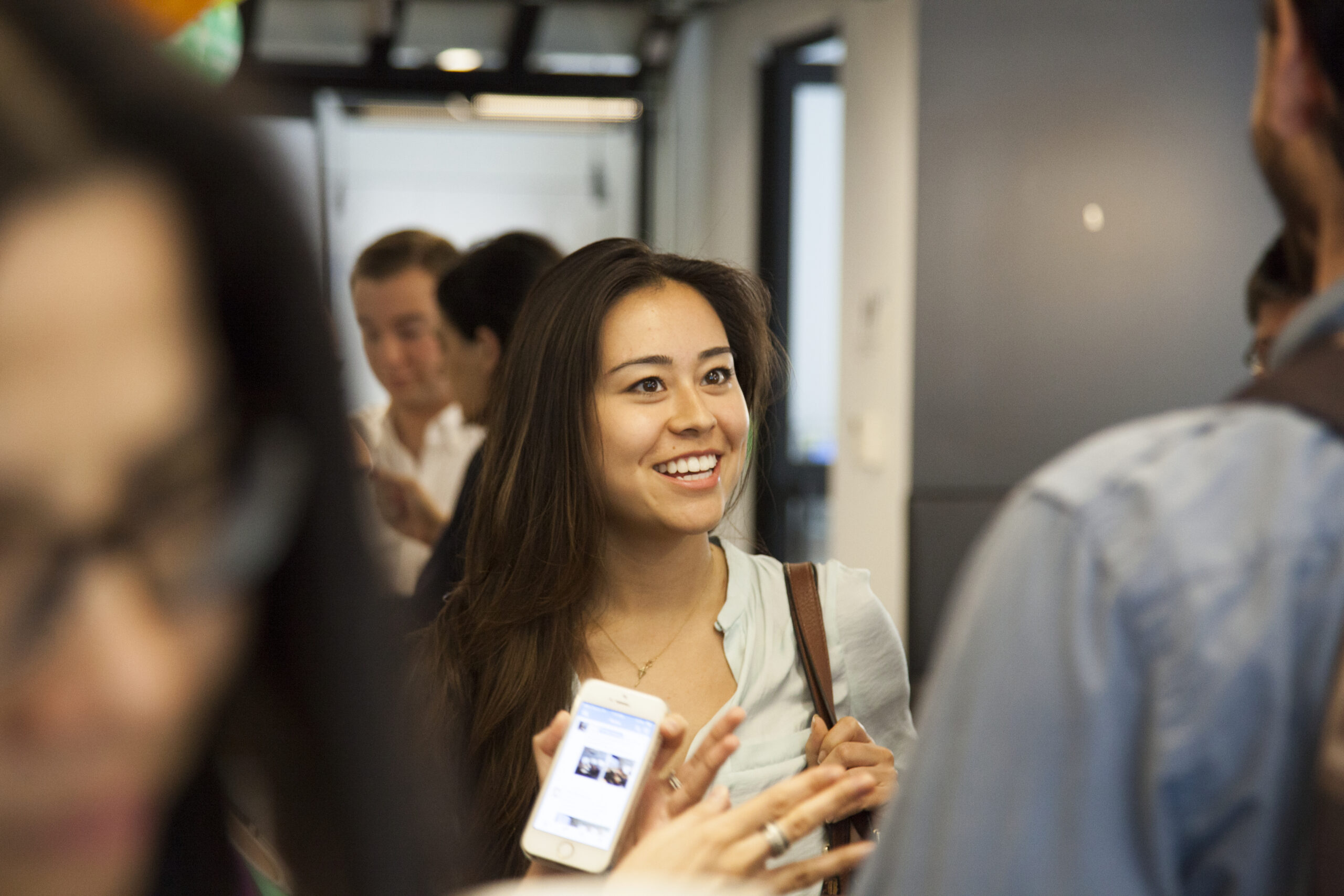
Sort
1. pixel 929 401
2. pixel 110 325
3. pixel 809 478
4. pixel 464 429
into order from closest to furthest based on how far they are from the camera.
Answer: pixel 110 325 → pixel 464 429 → pixel 929 401 → pixel 809 478

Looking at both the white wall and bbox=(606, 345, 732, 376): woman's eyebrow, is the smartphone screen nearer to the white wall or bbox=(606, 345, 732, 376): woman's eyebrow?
bbox=(606, 345, 732, 376): woman's eyebrow

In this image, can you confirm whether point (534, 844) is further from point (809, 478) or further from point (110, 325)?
point (809, 478)

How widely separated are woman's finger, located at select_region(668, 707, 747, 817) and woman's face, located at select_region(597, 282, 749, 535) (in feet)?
1.88

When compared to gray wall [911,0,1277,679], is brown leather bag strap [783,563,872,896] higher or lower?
lower

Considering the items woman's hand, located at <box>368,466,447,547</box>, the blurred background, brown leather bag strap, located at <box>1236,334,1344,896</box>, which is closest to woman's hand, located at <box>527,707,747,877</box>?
Result: brown leather bag strap, located at <box>1236,334,1344,896</box>

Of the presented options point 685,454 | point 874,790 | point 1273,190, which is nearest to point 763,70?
point 685,454

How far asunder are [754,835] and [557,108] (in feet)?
21.1

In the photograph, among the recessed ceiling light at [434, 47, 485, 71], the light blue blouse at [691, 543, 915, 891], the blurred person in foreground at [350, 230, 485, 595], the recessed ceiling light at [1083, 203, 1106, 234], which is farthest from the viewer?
the recessed ceiling light at [434, 47, 485, 71]

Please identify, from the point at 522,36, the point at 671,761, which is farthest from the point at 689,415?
the point at 522,36

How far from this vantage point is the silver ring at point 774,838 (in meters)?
1.50

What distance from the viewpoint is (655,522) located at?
2.17m

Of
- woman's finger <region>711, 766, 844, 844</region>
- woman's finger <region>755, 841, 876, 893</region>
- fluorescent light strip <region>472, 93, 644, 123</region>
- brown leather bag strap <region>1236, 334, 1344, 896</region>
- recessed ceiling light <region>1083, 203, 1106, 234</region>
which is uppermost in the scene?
fluorescent light strip <region>472, 93, 644, 123</region>

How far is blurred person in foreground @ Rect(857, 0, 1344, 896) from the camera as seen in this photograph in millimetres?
750

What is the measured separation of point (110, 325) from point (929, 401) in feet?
15.8
